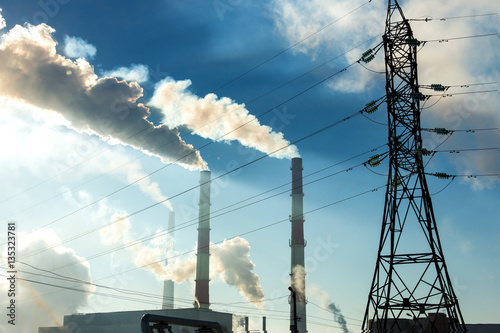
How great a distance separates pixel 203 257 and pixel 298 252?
12439mm

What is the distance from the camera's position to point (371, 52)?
94.0 feet

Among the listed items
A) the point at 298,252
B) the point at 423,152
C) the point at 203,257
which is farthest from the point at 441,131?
the point at 203,257

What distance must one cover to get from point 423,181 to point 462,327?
800 cm

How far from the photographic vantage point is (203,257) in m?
62.7

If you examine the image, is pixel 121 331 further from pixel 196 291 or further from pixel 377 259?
pixel 377 259

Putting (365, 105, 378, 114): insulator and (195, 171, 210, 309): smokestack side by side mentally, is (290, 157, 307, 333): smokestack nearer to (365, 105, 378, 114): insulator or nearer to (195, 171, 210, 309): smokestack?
(195, 171, 210, 309): smokestack

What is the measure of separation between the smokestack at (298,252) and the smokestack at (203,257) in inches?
441

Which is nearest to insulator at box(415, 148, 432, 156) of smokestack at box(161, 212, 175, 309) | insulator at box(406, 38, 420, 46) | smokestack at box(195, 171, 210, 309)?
insulator at box(406, 38, 420, 46)

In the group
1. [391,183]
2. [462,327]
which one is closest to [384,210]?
[391,183]

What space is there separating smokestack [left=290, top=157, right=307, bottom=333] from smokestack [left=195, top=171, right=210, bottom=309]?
36.7 ft

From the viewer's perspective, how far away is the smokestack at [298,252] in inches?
2346

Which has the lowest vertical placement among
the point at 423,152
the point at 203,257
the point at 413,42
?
the point at 203,257

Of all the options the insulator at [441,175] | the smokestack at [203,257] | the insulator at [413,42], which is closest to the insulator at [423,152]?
the insulator at [441,175]

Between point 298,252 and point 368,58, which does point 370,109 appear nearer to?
point 368,58
